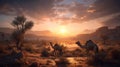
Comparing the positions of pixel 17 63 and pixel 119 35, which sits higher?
pixel 119 35

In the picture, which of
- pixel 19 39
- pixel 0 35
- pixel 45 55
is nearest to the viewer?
pixel 45 55

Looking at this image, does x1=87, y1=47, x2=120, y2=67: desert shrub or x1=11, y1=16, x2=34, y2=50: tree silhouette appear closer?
x1=87, y1=47, x2=120, y2=67: desert shrub

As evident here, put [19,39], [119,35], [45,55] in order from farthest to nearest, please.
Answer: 1. [119,35]
2. [19,39]
3. [45,55]

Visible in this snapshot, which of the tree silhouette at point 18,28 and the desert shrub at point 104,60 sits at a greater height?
the tree silhouette at point 18,28

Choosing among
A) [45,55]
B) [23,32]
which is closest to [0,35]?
[23,32]

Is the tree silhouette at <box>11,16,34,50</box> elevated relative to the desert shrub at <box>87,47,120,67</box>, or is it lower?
elevated

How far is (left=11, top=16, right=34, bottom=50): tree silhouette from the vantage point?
139 ft

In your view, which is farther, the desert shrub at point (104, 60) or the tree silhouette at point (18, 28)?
the tree silhouette at point (18, 28)

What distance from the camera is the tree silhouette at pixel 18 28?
139 ft

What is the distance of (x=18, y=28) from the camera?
46.1 meters

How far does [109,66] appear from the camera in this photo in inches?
719

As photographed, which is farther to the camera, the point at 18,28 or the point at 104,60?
the point at 18,28

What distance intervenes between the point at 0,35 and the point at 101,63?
7842cm

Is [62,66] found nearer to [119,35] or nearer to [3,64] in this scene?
[3,64]
